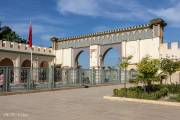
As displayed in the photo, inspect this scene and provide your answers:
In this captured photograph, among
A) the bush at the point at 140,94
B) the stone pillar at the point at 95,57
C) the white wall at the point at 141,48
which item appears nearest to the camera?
the bush at the point at 140,94

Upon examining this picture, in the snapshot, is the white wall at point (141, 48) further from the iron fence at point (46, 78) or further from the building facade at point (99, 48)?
the iron fence at point (46, 78)

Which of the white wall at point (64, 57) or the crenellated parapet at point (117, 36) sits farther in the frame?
the white wall at point (64, 57)

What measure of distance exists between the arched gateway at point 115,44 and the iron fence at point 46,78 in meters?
1.56

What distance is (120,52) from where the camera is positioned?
32.4 metres

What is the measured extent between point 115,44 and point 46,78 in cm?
1432

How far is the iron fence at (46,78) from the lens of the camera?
17.0m

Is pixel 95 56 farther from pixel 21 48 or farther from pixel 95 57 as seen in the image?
pixel 21 48

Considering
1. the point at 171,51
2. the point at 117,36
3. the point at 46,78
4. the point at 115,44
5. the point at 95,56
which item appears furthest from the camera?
the point at 95,56

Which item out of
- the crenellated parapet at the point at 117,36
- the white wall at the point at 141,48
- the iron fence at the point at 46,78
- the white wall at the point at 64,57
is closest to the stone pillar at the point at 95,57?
the crenellated parapet at the point at 117,36

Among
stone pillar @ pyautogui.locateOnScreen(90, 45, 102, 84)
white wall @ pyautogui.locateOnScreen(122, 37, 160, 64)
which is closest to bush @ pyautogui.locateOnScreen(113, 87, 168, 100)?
white wall @ pyautogui.locateOnScreen(122, 37, 160, 64)

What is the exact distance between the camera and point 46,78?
797 inches

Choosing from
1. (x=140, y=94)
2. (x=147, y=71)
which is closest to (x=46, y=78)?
(x=147, y=71)

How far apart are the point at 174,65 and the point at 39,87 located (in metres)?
9.41

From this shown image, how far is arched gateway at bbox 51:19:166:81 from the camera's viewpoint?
29169mm
